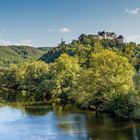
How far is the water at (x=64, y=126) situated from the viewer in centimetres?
4766

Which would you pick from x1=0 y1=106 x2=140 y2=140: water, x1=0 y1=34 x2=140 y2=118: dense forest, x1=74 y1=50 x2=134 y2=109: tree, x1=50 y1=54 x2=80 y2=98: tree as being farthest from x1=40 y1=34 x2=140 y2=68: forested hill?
x1=0 y1=106 x2=140 y2=140: water

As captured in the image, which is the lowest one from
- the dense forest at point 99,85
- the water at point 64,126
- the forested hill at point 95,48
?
the water at point 64,126

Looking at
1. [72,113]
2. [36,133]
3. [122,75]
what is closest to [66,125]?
[36,133]

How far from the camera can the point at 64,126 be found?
5462cm

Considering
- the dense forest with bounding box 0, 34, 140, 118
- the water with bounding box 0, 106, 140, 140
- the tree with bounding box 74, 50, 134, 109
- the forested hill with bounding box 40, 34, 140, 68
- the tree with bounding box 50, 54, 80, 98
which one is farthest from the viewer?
the forested hill with bounding box 40, 34, 140, 68

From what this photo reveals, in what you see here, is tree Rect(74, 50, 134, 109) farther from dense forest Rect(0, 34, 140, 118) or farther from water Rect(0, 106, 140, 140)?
water Rect(0, 106, 140, 140)

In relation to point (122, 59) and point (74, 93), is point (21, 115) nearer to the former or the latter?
point (74, 93)

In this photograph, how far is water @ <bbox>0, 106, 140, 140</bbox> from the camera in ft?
156

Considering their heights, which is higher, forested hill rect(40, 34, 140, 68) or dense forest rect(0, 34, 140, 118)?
forested hill rect(40, 34, 140, 68)

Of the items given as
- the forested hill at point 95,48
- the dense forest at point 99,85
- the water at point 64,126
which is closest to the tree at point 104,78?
the dense forest at point 99,85

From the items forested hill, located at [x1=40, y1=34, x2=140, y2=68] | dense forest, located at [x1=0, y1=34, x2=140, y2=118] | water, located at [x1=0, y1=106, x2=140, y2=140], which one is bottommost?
water, located at [x1=0, y1=106, x2=140, y2=140]

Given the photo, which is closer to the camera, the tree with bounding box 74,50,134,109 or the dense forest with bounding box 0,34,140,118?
the dense forest with bounding box 0,34,140,118

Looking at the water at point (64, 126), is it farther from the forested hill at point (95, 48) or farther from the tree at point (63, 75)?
the forested hill at point (95, 48)

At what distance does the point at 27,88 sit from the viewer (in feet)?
406
